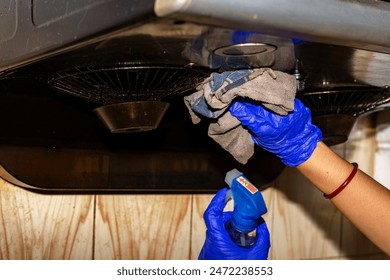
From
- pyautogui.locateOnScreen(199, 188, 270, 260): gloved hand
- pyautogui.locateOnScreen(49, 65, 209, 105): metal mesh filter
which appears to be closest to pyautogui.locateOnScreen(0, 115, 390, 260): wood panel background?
pyautogui.locateOnScreen(199, 188, 270, 260): gloved hand

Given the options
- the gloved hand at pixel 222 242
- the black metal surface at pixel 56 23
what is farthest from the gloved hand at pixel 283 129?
the black metal surface at pixel 56 23

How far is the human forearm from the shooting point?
95 cm

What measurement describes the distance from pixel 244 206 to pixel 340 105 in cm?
29

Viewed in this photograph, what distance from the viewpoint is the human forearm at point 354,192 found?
0.95m

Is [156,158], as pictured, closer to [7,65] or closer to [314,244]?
[7,65]

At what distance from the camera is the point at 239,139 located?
0.87 meters

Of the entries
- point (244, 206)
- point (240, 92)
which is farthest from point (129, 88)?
point (244, 206)

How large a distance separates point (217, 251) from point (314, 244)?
61 centimetres

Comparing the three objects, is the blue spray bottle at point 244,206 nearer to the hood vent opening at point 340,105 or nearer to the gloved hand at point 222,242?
the gloved hand at point 222,242

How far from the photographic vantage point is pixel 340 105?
1042 mm

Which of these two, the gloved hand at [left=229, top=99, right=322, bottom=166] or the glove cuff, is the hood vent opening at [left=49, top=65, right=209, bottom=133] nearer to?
the gloved hand at [left=229, top=99, right=322, bottom=166]

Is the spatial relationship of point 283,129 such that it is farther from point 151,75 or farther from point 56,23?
point 56,23
